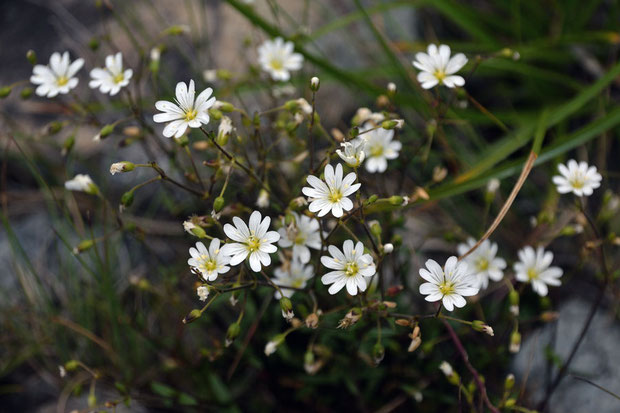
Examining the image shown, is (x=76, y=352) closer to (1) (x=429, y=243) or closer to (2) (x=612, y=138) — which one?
(1) (x=429, y=243)

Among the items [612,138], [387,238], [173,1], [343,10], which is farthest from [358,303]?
[173,1]

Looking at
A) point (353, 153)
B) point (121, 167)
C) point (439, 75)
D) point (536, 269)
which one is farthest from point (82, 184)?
point (536, 269)

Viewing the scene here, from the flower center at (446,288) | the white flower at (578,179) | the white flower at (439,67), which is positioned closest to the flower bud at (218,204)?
the flower center at (446,288)

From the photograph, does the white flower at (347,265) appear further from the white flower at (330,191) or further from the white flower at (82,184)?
the white flower at (82,184)

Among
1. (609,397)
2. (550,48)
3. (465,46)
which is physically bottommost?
(609,397)

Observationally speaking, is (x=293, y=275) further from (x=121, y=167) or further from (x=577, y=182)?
(x=577, y=182)
